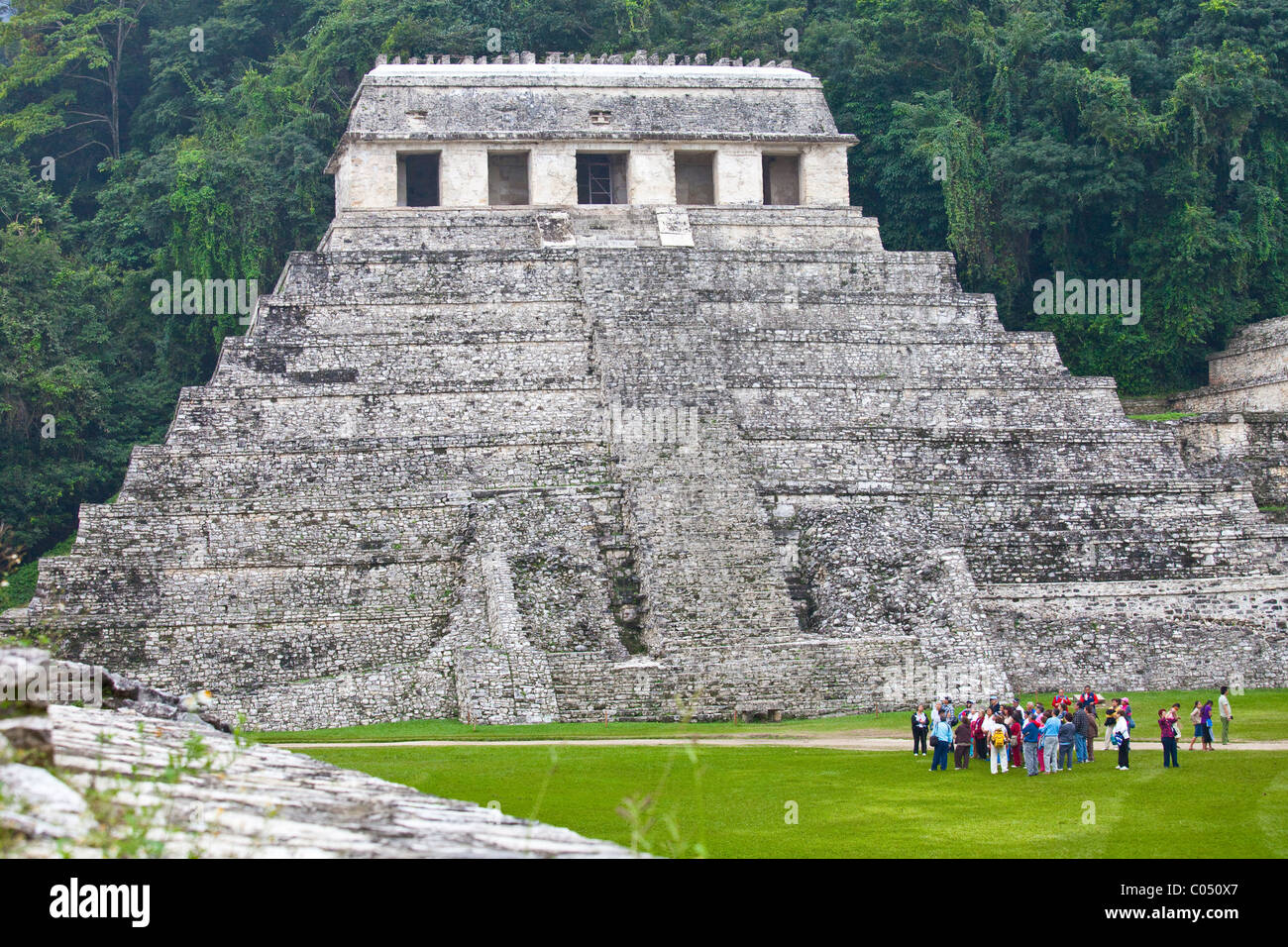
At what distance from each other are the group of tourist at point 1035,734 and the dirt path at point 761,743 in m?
0.37

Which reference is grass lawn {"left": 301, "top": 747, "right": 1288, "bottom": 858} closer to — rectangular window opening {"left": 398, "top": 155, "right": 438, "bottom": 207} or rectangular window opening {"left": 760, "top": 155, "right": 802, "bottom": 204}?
rectangular window opening {"left": 398, "top": 155, "right": 438, "bottom": 207}

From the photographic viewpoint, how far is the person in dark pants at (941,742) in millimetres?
17781

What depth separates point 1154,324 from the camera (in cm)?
3744

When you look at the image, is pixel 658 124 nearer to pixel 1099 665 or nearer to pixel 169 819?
pixel 1099 665

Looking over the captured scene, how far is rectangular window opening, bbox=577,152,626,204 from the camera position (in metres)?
36.3

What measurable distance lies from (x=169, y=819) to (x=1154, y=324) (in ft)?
112

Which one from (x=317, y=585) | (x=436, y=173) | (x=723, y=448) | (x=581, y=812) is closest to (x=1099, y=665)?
(x=723, y=448)

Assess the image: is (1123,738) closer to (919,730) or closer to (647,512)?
(919,730)

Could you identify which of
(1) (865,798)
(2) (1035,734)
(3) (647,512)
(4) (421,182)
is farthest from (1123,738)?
(4) (421,182)

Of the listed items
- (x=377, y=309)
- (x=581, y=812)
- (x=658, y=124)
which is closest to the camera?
(x=581, y=812)

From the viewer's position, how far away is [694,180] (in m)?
36.8

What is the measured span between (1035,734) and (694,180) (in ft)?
71.0

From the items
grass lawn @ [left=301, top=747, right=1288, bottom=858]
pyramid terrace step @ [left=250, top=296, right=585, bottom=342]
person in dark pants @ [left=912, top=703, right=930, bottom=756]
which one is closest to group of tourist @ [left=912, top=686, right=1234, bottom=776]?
person in dark pants @ [left=912, top=703, right=930, bottom=756]

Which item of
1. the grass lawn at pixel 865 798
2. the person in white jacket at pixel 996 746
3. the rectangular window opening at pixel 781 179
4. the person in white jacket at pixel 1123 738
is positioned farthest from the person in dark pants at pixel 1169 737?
the rectangular window opening at pixel 781 179
